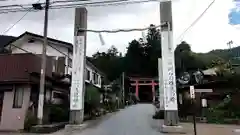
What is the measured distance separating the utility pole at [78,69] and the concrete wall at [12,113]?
3.01 meters

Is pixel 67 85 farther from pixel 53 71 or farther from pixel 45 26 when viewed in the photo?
A: pixel 45 26

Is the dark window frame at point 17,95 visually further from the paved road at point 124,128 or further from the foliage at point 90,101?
the foliage at point 90,101

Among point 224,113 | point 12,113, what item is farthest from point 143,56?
point 12,113

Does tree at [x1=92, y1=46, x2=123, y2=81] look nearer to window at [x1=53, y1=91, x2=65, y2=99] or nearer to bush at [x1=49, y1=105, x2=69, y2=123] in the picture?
window at [x1=53, y1=91, x2=65, y2=99]

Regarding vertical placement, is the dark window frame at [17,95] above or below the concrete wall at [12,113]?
above

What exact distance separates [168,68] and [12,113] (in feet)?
34.9

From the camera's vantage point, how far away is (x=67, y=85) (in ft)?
75.5

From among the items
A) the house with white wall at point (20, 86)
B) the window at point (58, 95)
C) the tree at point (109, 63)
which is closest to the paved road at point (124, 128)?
the window at point (58, 95)

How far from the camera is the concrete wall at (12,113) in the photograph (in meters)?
17.2

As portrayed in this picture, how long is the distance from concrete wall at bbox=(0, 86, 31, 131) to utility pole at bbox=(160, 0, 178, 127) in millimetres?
9044

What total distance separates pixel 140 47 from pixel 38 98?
72.6m

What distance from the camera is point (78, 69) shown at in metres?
18.0

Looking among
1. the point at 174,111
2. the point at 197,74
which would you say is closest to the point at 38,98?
the point at 174,111

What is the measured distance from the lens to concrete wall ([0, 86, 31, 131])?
17203mm
